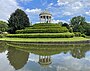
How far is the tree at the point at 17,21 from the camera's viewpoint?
7288 cm

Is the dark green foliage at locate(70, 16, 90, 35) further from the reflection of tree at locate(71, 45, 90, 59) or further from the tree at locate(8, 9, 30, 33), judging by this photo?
the reflection of tree at locate(71, 45, 90, 59)

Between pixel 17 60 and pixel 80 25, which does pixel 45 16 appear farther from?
pixel 17 60

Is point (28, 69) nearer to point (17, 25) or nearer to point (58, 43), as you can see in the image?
point (58, 43)

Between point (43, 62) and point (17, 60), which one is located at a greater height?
point (17, 60)

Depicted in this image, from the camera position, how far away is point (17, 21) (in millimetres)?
73000

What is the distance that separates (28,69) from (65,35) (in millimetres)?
36281

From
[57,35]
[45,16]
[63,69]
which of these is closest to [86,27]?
[45,16]

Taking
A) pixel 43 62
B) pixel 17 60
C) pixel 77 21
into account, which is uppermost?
pixel 77 21

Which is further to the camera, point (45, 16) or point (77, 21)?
point (77, 21)

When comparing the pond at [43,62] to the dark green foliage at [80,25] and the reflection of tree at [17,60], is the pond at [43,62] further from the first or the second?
the dark green foliage at [80,25]

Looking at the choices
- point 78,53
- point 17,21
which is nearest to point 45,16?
point 17,21

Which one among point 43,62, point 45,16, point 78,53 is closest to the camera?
point 43,62

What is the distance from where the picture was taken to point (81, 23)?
99375 millimetres

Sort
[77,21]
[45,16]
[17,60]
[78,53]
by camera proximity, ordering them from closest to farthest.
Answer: [17,60] < [78,53] < [45,16] < [77,21]
